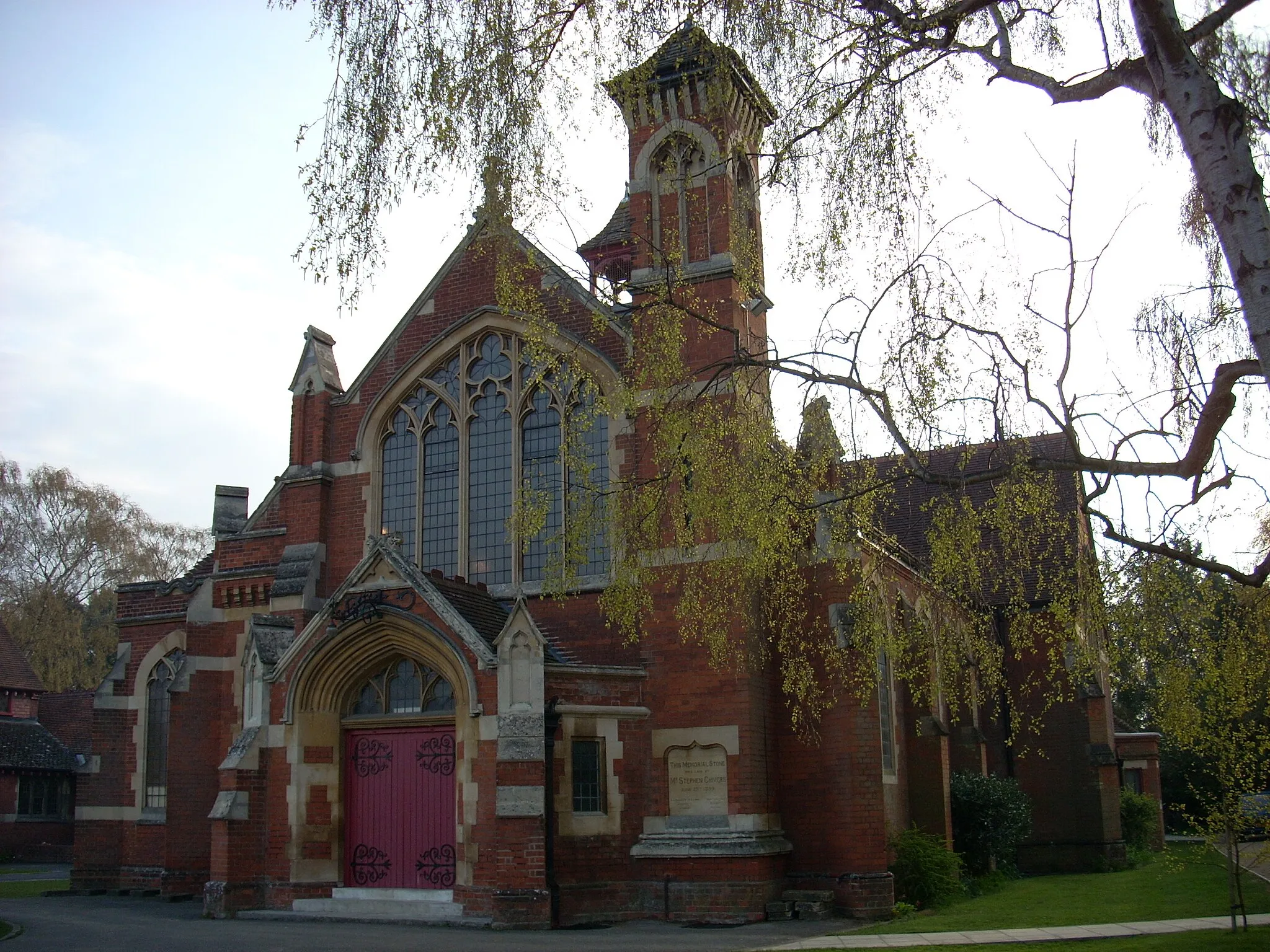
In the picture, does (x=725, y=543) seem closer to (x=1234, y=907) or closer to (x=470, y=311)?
(x=1234, y=907)

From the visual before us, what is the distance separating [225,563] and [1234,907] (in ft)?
53.6

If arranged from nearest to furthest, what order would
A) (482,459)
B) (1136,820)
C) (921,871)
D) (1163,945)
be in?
(1163,945) → (921,871) → (482,459) → (1136,820)

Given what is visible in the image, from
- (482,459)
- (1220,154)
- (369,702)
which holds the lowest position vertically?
(369,702)

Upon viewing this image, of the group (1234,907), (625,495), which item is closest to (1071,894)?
(1234,907)

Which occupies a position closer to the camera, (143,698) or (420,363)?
(420,363)

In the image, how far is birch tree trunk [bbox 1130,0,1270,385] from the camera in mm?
8562

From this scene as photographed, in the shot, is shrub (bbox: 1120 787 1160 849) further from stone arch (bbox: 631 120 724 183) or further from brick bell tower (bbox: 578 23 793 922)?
stone arch (bbox: 631 120 724 183)

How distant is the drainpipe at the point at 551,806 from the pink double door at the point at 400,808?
1750mm

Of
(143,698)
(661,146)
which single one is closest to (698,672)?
(661,146)

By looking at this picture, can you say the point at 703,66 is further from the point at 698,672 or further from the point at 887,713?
the point at 887,713

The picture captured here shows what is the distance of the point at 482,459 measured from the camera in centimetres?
2000

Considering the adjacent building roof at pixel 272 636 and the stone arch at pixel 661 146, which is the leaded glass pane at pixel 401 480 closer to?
the adjacent building roof at pixel 272 636

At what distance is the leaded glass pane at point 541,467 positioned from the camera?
19.0 meters

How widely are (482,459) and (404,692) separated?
4257 mm
